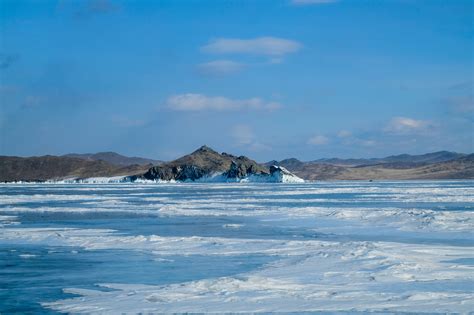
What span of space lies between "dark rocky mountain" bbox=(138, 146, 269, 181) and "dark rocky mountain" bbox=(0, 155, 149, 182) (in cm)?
1596

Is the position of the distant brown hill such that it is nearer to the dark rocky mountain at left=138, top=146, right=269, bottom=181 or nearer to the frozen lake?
the dark rocky mountain at left=138, top=146, right=269, bottom=181

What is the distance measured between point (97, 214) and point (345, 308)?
20727 mm

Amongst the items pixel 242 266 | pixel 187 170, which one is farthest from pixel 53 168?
pixel 242 266

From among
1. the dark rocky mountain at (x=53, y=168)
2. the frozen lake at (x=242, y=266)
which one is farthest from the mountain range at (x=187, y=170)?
the frozen lake at (x=242, y=266)

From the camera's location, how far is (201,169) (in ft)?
387

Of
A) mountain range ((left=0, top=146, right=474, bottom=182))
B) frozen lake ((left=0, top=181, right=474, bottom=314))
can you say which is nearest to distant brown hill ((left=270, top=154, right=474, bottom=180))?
mountain range ((left=0, top=146, right=474, bottom=182))

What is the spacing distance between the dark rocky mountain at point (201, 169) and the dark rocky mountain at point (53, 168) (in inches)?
628

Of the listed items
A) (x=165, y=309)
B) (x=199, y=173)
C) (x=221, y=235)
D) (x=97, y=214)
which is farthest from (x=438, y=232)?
(x=199, y=173)

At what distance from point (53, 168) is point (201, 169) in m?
49.9

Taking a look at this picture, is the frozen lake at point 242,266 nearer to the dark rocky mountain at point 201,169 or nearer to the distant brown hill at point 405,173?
the dark rocky mountain at point 201,169

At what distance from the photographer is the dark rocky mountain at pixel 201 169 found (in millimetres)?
113062

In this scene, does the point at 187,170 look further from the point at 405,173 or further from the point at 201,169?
the point at 405,173

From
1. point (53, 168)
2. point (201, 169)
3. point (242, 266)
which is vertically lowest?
point (242, 266)

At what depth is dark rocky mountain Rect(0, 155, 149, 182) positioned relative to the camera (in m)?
138
